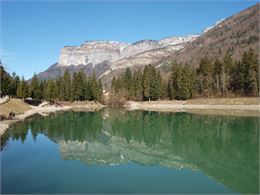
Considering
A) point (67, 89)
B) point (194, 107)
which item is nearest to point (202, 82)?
point (194, 107)

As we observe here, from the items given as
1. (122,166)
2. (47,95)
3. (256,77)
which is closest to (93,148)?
(122,166)

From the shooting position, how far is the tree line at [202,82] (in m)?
78.1

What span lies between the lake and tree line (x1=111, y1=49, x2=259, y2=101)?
4184 cm

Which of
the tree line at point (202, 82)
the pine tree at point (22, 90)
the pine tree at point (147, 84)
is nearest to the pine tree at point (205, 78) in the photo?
the tree line at point (202, 82)

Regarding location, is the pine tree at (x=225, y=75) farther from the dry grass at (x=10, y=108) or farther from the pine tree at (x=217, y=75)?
the dry grass at (x=10, y=108)

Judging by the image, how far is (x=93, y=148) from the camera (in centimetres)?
2961

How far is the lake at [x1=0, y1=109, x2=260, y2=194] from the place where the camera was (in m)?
16.2

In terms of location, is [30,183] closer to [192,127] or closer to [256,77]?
[192,127]

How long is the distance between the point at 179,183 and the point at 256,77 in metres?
65.8

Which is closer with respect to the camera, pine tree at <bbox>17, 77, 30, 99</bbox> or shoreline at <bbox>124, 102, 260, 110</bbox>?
shoreline at <bbox>124, 102, 260, 110</bbox>

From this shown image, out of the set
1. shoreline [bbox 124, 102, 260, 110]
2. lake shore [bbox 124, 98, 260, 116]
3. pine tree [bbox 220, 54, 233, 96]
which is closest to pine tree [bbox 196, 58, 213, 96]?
pine tree [bbox 220, 54, 233, 96]

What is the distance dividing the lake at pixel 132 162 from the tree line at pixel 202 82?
137ft

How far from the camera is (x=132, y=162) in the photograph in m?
23.0

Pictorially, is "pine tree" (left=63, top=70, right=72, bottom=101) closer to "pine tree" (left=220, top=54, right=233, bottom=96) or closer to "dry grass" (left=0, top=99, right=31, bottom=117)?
"dry grass" (left=0, top=99, right=31, bottom=117)
